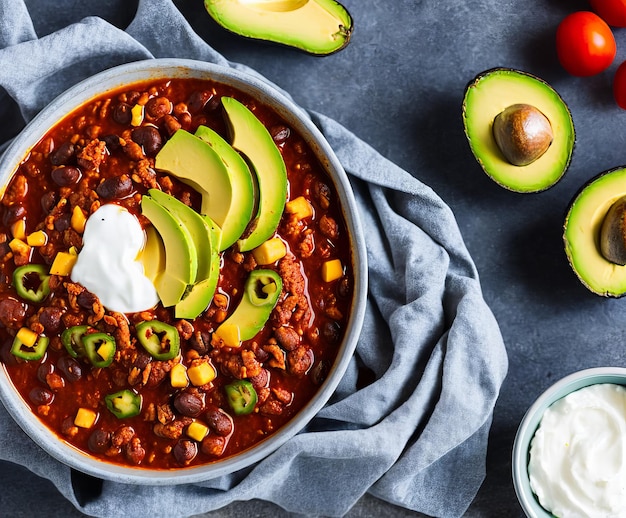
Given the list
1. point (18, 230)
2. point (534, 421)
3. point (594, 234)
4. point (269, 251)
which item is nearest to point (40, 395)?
point (18, 230)

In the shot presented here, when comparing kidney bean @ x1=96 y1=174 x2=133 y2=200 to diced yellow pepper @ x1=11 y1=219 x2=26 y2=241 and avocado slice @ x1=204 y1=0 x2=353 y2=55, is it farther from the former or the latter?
avocado slice @ x1=204 y1=0 x2=353 y2=55

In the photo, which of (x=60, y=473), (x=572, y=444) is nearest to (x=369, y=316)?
(x=572, y=444)

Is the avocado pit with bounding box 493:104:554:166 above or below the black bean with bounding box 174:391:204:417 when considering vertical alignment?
above

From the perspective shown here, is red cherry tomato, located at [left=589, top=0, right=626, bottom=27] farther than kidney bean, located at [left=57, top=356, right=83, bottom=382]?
Yes

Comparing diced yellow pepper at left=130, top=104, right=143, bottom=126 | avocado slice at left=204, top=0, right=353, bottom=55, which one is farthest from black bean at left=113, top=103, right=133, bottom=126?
avocado slice at left=204, top=0, right=353, bottom=55

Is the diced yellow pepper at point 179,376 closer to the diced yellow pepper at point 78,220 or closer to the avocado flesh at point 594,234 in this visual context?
the diced yellow pepper at point 78,220
